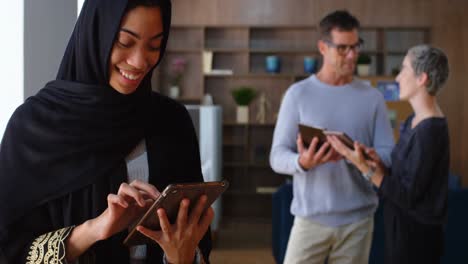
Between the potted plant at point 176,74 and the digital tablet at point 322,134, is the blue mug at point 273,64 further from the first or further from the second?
the digital tablet at point 322,134

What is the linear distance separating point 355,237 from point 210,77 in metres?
6.32

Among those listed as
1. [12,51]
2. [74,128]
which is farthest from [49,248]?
[12,51]

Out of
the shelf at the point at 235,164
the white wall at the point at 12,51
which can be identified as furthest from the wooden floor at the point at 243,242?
the white wall at the point at 12,51

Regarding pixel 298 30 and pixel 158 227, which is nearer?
pixel 158 227

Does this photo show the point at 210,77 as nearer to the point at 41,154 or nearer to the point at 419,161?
the point at 419,161

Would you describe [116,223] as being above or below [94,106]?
below

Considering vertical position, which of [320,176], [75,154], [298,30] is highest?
[298,30]

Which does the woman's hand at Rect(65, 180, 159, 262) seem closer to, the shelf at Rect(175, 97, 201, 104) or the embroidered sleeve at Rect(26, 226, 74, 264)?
the embroidered sleeve at Rect(26, 226, 74, 264)

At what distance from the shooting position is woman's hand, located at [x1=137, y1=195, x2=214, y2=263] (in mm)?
1290

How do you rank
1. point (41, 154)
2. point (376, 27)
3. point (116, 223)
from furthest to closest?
point (376, 27)
point (41, 154)
point (116, 223)

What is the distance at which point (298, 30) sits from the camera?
8.73 metres

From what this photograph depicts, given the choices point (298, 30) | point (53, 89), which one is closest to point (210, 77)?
point (298, 30)

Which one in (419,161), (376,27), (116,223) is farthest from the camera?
(376,27)

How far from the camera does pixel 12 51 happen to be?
1.78 meters
